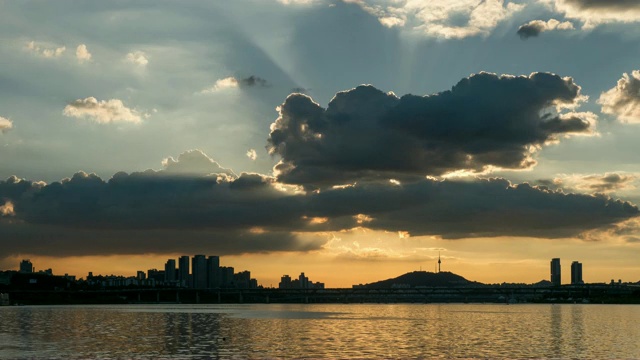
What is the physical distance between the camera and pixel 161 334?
5325 inches

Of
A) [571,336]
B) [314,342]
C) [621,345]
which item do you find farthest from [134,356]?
[571,336]

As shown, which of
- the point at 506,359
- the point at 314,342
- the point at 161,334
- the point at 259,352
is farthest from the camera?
the point at 161,334

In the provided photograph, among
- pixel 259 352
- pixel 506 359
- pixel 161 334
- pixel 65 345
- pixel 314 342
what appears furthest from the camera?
pixel 161 334

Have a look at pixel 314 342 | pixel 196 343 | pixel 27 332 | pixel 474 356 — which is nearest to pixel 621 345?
pixel 474 356

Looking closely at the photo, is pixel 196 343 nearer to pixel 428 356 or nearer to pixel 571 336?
pixel 428 356

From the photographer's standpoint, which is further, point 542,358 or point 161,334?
point 161,334

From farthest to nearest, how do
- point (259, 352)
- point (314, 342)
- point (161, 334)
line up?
point (161, 334), point (314, 342), point (259, 352)

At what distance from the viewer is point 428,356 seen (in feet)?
308

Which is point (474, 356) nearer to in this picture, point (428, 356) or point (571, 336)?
point (428, 356)

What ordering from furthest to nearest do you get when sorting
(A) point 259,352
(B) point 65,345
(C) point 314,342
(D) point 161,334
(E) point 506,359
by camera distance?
(D) point 161,334 < (C) point 314,342 < (B) point 65,345 < (A) point 259,352 < (E) point 506,359

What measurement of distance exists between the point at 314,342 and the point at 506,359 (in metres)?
34.0

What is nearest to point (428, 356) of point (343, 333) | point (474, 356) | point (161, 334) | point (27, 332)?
point (474, 356)

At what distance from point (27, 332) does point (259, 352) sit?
194 ft

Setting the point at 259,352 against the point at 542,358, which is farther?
the point at 259,352
